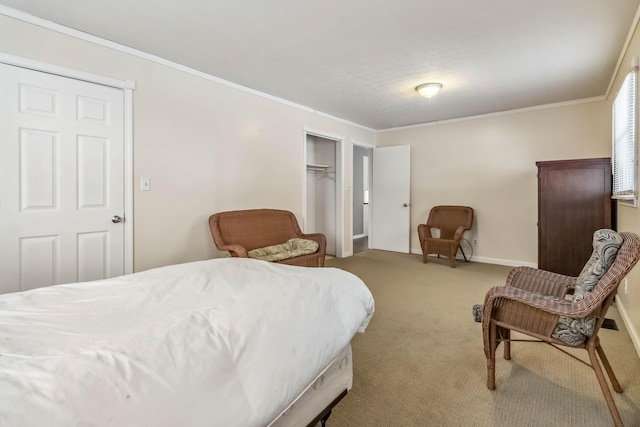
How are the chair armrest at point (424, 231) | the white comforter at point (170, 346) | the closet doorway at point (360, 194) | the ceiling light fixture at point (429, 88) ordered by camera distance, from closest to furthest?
the white comforter at point (170, 346) < the ceiling light fixture at point (429, 88) < the chair armrest at point (424, 231) < the closet doorway at point (360, 194)

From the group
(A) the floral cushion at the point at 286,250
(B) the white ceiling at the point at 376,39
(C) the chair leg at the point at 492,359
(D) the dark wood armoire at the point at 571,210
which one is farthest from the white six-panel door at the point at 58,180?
(D) the dark wood armoire at the point at 571,210

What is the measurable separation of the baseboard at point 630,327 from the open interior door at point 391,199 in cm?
307

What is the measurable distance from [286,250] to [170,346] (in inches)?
106

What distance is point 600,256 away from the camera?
63.5 inches

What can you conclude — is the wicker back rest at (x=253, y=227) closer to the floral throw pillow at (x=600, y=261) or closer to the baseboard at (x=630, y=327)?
the floral throw pillow at (x=600, y=261)

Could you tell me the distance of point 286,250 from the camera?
139 inches

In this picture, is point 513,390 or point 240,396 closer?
→ point 240,396

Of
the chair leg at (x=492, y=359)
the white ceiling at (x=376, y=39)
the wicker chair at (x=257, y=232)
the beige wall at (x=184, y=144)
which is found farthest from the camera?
the wicker chair at (x=257, y=232)

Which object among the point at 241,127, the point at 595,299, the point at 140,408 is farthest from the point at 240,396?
the point at 241,127

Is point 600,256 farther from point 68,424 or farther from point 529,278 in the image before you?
point 68,424

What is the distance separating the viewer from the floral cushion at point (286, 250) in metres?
3.24

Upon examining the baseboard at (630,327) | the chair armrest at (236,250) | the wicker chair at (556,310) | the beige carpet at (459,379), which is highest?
the chair armrest at (236,250)

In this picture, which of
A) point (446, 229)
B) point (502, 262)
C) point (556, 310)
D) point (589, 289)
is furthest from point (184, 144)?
point (502, 262)

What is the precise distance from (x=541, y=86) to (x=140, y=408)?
4626mm
